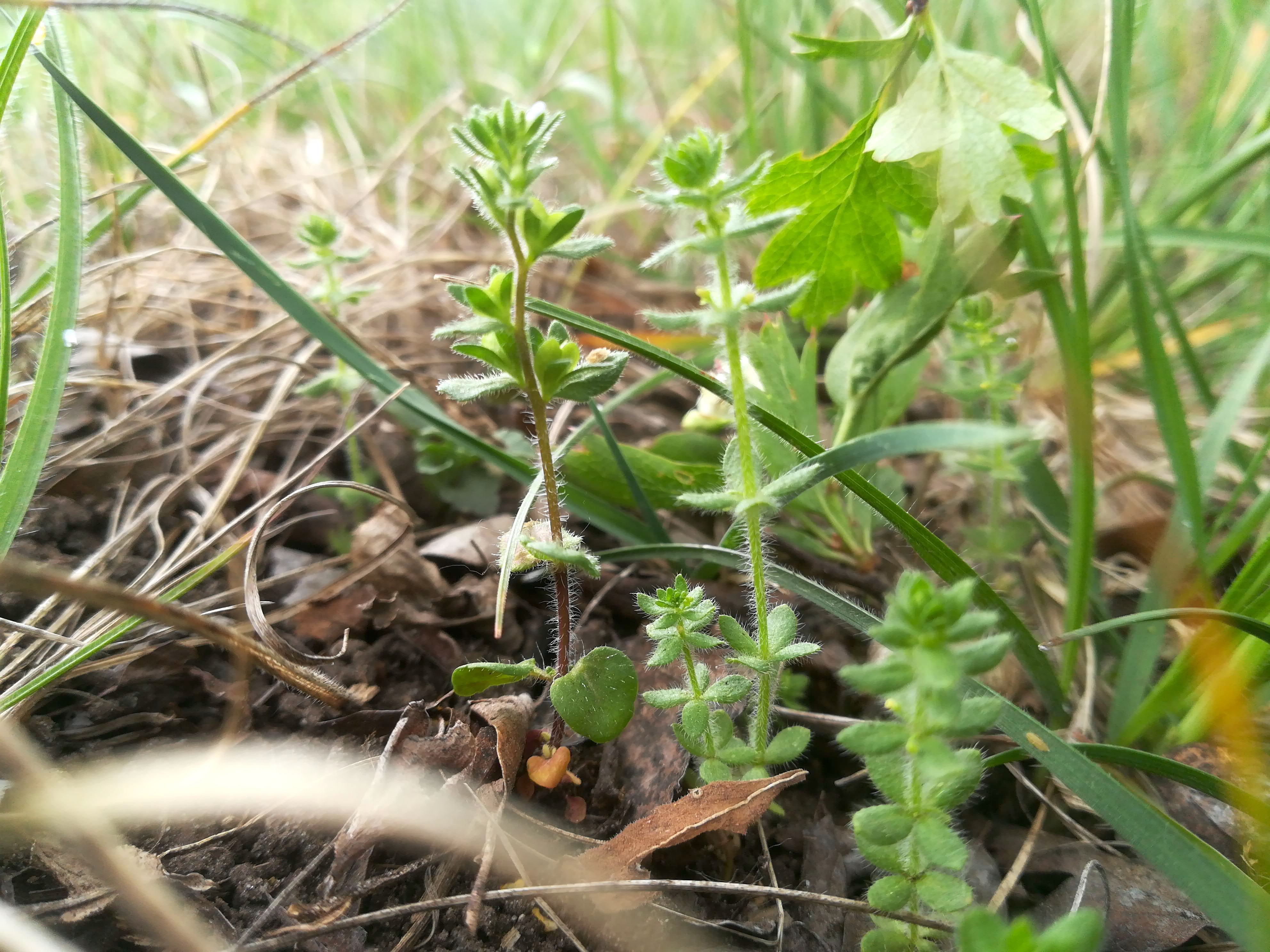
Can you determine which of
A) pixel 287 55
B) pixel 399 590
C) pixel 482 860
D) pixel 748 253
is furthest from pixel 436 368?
pixel 287 55

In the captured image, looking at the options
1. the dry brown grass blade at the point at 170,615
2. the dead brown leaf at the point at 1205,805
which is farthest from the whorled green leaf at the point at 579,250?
the dead brown leaf at the point at 1205,805

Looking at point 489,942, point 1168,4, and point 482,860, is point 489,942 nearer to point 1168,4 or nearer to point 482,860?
point 482,860

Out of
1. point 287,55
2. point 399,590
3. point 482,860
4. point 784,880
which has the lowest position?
point 784,880

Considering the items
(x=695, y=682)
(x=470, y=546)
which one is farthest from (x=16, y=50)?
(x=695, y=682)

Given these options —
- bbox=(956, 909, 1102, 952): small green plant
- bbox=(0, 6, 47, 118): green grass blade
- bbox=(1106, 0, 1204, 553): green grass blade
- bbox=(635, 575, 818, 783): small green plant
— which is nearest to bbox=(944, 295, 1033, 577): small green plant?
bbox=(1106, 0, 1204, 553): green grass blade

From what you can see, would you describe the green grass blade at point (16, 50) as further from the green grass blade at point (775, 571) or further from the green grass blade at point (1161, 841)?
the green grass blade at point (1161, 841)

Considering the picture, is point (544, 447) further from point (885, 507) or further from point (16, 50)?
point (16, 50)
